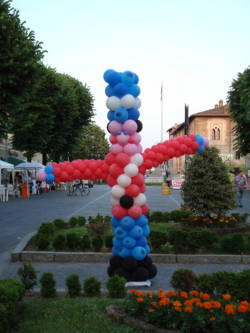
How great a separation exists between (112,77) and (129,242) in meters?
2.78

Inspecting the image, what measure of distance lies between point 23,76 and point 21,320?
624 inches

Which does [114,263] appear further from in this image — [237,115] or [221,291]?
[237,115]

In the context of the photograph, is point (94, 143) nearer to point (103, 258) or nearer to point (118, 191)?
point (103, 258)

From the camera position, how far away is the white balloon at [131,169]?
6543 mm

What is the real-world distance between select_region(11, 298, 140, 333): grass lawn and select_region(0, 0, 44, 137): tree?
14513 millimetres

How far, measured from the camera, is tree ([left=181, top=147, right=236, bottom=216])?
11.3 meters

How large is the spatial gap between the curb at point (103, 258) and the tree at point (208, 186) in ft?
9.27

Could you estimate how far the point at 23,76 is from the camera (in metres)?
19.0

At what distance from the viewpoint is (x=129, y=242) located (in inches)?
262

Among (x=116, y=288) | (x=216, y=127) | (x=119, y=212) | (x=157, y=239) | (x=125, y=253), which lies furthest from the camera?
(x=216, y=127)

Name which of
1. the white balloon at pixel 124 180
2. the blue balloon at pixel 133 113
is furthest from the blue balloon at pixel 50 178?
the blue balloon at pixel 133 113

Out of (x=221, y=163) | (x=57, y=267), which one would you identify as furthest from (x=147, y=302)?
(x=221, y=163)

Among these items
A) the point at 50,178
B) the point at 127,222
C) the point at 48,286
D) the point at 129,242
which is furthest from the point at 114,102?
the point at 48,286

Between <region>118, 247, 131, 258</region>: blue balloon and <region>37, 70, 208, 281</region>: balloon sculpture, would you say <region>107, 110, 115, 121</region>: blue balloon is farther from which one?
<region>118, 247, 131, 258</region>: blue balloon
